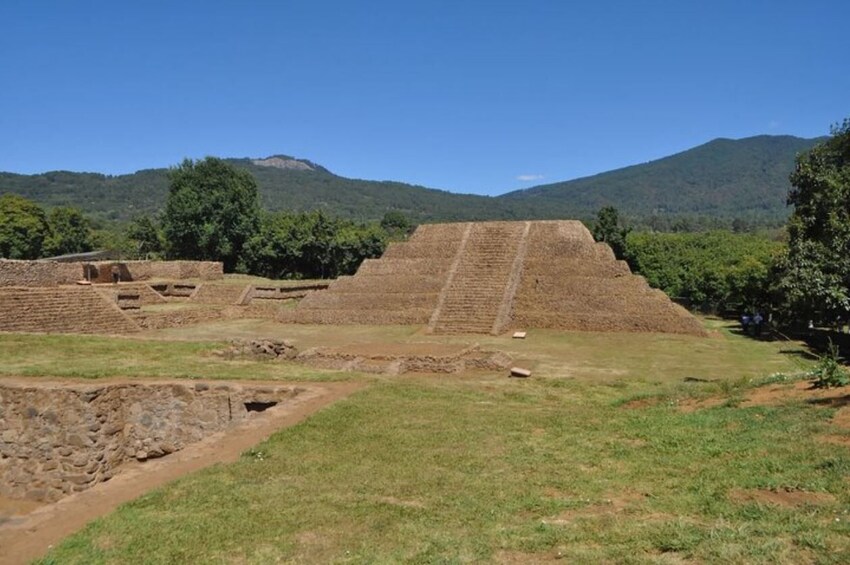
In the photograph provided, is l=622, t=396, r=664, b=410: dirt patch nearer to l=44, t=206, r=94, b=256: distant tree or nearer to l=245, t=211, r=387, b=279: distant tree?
l=245, t=211, r=387, b=279: distant tree

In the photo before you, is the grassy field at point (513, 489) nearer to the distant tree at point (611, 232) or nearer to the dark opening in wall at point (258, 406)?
the dark opening in wall at point (258, 406)

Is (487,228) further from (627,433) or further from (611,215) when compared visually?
(627,433)

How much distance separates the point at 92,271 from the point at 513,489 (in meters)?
33.9

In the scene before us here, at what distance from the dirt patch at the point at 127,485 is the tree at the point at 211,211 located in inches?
1739

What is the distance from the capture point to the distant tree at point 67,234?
6456 centimetres

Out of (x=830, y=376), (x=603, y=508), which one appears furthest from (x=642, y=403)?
(x=603, y=508)

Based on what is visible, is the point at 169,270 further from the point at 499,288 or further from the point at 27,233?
the point at 27,233

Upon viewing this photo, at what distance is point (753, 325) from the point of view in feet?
87.9

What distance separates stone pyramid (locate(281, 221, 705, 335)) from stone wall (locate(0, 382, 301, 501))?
563 inches

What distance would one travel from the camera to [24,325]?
2161cm

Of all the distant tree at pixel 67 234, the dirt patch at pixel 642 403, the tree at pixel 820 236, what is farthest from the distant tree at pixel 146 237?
the dirt patch at pixel 642 403

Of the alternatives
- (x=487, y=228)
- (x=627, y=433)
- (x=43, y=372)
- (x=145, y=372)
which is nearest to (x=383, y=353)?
(x=145, y=372)


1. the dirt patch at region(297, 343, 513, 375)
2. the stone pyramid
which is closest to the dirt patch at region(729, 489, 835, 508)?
the dirt patch at region(297, 343, 513, 375)

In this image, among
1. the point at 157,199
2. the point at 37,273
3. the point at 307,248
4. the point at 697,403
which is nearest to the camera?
the point at 697,403
